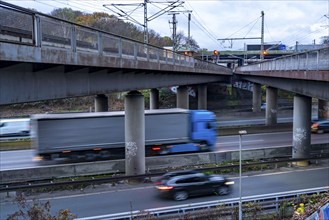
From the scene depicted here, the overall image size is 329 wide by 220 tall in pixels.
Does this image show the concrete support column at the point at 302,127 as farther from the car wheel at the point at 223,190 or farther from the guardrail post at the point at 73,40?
the guardrail post at the point at 73,40

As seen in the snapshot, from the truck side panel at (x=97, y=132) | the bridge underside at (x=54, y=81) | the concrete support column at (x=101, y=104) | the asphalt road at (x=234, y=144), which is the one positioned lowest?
the asphalt road at (x=234, y=144)

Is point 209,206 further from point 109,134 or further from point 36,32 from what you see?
point 109,134

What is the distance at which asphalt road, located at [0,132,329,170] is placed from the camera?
25.5 metres

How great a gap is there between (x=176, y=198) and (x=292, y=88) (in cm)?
1350

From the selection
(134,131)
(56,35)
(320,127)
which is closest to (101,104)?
(134,131)

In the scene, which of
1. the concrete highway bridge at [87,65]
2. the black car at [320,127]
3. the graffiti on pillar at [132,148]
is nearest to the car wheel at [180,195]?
the concrete highway bridge at [87,65]

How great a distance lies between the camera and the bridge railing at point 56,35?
24.8 feet

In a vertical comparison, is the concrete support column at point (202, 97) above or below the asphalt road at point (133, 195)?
above

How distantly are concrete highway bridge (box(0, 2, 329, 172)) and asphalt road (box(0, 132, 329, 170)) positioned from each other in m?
5.81

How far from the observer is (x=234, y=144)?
32.3 metres

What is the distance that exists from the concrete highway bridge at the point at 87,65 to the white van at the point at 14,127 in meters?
18.3

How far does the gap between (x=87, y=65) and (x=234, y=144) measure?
74.9 feet

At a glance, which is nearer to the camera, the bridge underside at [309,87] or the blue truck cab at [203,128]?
the bridge underside at [309,87]

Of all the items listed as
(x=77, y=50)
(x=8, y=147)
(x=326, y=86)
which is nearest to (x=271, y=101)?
(x=326, y=86)
